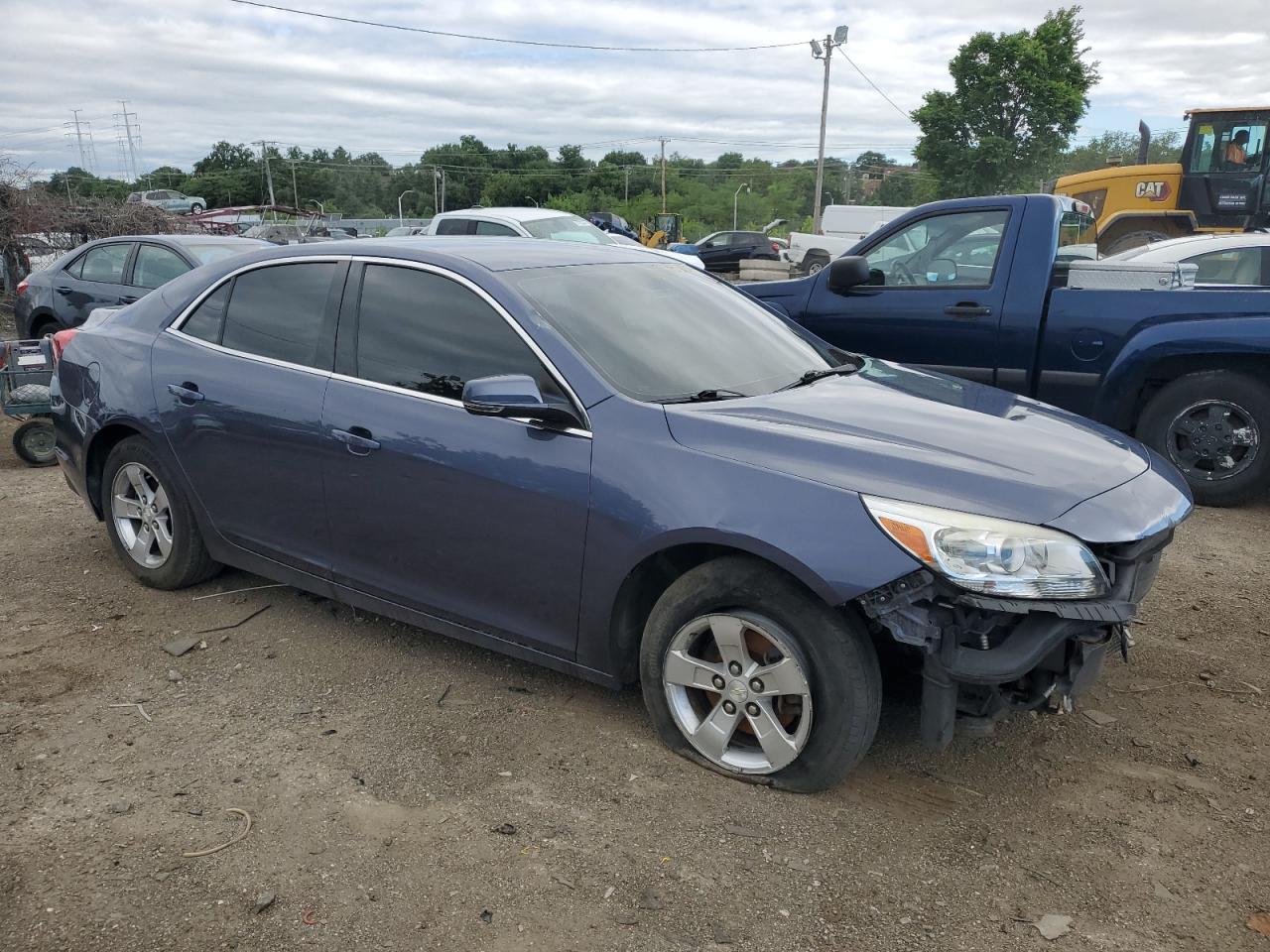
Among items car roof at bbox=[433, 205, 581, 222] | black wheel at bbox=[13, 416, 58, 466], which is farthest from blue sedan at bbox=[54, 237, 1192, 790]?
car roof at bbox=[433, 205, 581, 222]

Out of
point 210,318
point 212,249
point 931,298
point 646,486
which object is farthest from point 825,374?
point 212,249

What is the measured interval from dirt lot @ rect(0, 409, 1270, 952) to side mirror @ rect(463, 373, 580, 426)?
1110mm

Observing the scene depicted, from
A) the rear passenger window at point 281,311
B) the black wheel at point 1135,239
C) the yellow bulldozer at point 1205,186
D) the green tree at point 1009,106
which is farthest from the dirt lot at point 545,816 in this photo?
the green tree at point 1009,106

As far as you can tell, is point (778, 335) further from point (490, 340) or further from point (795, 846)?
point (795, 846)

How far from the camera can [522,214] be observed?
1275cm

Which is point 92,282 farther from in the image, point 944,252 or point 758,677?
point 758,677

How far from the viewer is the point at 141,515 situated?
4773 millimetres

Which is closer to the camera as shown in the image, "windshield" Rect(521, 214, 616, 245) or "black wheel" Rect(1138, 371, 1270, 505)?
"black wheel" Rect(1138, 371, 1270, 505)

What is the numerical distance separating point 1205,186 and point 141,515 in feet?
59.5

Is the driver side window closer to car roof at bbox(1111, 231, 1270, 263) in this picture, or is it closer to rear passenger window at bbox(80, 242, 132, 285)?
car roof at bbox(1111, 231, 1270, 263)

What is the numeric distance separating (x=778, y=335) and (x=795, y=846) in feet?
7.21

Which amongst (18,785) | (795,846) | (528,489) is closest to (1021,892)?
(795,846)

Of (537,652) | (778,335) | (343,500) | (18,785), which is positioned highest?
(778,335)

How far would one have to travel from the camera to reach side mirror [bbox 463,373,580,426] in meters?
3.22
